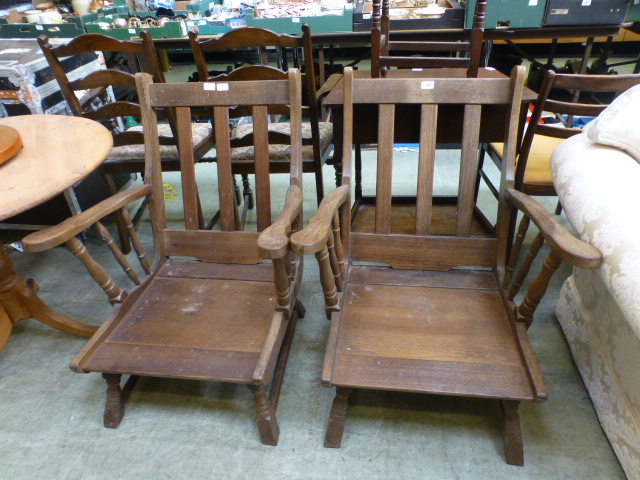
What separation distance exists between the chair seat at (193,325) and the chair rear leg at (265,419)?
0.40 ft

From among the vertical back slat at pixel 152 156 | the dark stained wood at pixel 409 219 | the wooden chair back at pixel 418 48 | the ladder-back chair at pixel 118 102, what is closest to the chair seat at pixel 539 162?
the dark stained wood at pixel 409 219

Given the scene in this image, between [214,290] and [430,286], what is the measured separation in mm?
710

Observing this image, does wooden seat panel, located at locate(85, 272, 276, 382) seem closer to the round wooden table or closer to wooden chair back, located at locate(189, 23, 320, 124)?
the round wooden table

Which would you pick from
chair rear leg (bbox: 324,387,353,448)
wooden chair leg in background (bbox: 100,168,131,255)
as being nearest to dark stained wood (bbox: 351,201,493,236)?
chair rear leg (bbox: 324,387,353,448)

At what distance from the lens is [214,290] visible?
1398mm

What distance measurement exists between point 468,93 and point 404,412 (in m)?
1.01

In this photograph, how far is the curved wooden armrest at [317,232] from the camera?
37.3 inches

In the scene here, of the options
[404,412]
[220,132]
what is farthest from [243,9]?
[404,412]

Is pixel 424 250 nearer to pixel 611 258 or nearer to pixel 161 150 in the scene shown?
pixel 611 258

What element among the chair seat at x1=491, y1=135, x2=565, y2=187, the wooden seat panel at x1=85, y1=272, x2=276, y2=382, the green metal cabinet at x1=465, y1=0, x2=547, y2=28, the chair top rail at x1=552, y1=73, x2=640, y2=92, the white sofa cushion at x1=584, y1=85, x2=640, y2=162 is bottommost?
the wooden seat panel at x1=85, y1=272, x2=276, y2=382

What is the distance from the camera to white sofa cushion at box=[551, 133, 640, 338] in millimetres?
902

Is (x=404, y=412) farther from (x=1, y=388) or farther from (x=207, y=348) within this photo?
(x=1, y=388)

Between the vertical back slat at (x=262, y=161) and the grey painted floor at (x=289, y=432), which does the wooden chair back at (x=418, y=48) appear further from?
the grey painted floor at (x=289, y=432)

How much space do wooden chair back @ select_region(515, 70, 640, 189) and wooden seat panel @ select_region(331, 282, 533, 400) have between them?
2.13ft
